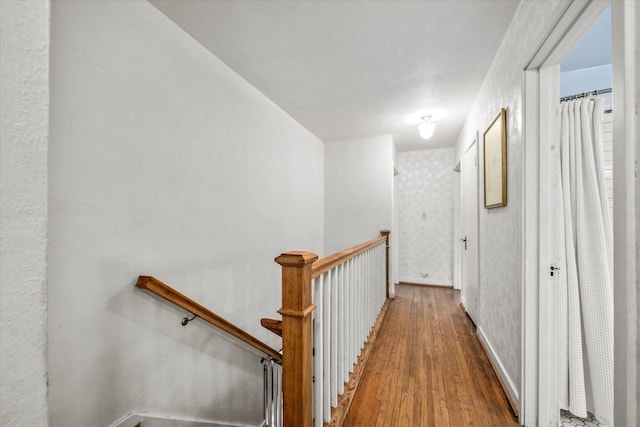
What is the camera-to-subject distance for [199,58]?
1.90m

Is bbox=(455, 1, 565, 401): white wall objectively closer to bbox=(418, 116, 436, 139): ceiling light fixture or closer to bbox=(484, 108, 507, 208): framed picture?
bbox=(484, 108, 507, 208): framed picture

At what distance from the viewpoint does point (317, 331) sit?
121cm

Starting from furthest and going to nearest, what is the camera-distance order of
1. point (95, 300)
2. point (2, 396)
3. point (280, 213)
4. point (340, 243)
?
1. point (340, 243)
2. point (280, 213)
3. point (95, 300)
4. point (2, 396)

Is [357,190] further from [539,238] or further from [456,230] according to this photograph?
[539,238]

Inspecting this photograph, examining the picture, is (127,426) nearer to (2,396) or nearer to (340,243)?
(2,396)

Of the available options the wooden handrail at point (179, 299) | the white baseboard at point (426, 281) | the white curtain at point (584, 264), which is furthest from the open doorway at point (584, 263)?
the white baseboard at point (426, 281)

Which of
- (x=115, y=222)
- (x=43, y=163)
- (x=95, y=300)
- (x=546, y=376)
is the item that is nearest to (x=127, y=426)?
(x=95, y=300)

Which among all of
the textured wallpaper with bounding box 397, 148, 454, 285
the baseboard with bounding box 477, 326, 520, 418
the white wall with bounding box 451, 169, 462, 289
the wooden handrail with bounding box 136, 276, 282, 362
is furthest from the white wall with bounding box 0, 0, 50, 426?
the textured wallpaper with bounding box 397, 148, 454, 285

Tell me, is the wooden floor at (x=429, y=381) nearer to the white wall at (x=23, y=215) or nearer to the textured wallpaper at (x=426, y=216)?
the white wall at (x=23, y=215)

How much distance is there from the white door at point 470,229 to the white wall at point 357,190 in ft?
3.41

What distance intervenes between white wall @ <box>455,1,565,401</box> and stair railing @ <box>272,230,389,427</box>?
3.20ft

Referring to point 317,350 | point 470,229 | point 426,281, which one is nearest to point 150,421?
point 317,350

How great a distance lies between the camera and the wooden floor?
1.57 meters

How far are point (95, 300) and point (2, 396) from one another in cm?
107
